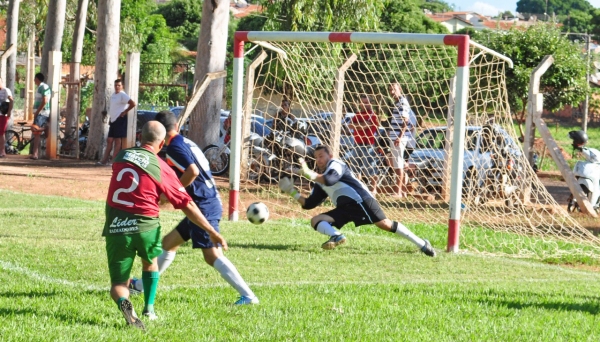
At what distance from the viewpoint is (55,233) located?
37.3 feet

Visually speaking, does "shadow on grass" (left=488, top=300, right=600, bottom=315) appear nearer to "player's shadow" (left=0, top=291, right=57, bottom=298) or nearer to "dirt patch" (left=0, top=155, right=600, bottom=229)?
"player's shadow" (left=0, top=291, right=57, bottom=298)

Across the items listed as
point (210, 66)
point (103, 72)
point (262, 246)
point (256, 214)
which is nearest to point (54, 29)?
point (103, 72)

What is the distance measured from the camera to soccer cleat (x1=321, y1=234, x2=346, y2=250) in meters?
11.0

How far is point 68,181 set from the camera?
1800 cm

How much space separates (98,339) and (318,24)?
23.5 metres

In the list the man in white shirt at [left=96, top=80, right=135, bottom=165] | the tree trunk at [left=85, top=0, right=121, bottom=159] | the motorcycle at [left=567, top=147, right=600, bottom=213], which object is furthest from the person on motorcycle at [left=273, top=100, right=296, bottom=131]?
the tree trunk at [left=85, top=0, right=121, bottom=159]

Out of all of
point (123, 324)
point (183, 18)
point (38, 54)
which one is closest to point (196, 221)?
point (123, 324)

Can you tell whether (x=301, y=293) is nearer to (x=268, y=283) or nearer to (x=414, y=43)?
(x=268, y=283)

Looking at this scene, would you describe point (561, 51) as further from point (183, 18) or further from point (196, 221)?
point (183, 18)

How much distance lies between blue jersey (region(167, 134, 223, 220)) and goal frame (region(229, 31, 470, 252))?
13.4 feet

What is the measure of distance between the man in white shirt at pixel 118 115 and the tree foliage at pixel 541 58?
464 inches

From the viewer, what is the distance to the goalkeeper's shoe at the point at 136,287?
7.93 metres

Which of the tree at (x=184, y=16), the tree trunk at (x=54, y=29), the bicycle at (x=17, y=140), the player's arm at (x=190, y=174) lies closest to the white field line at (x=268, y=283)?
the player's arm at (x=190, y=174)

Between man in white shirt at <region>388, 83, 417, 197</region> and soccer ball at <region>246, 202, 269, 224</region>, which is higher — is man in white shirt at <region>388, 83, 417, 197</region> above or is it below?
above
